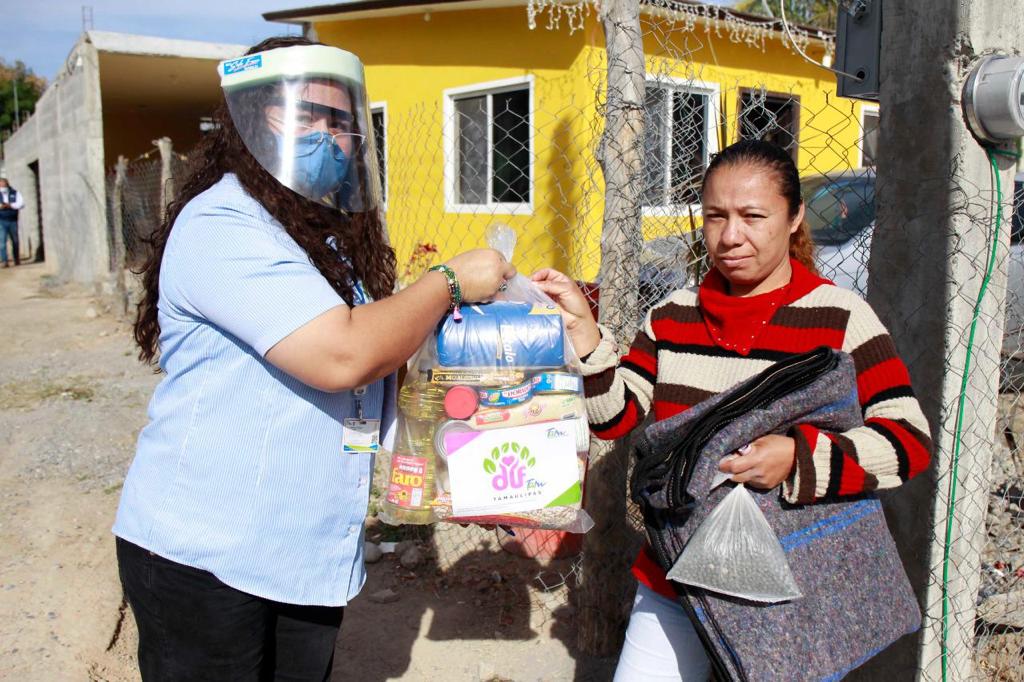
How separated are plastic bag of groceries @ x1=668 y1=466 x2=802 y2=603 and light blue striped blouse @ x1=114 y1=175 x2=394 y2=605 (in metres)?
0.76

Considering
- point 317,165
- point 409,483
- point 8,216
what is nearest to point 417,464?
point 409,483

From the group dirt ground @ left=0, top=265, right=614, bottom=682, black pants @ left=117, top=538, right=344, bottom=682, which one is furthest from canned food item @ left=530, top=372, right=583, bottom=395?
dirt ground @ left=0, top=265, right=614, bottom=682

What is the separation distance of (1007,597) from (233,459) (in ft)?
8.73

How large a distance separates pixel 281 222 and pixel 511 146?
8.14 meters

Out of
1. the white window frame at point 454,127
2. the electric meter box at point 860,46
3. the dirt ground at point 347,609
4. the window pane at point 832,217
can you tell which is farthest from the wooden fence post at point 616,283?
the white window frame at point 454,127

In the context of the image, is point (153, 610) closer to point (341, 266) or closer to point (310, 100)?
point (341, 266)

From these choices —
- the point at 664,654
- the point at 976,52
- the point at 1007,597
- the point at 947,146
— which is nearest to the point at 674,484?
the point at 664,654

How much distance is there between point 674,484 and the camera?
1550mm

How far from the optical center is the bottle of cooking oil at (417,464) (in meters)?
1.80

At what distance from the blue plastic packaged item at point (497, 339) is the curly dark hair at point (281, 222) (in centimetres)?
23

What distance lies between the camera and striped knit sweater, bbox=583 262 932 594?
61.4 inches

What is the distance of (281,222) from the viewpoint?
1663 millimetres

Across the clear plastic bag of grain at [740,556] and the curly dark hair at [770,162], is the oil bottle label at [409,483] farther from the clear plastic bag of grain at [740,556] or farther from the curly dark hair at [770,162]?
the curly dark hair at [770,162]

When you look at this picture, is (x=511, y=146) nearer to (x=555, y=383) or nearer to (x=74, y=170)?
(x=555, y=383)
